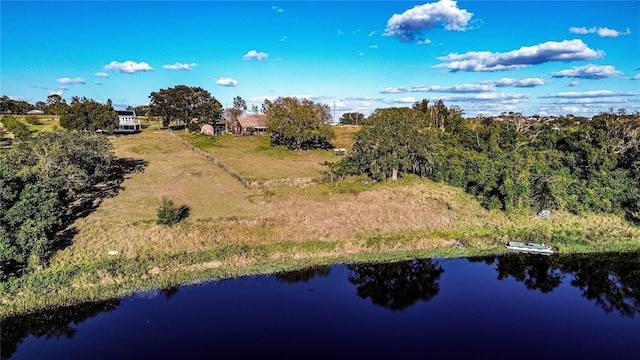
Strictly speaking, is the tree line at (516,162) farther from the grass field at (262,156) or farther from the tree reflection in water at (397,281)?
the tree reflection in water at (397,281)

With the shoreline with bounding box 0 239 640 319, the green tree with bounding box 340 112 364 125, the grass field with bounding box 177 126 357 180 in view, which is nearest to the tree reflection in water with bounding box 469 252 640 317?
the shoreline with bounding box 0 239 640 319

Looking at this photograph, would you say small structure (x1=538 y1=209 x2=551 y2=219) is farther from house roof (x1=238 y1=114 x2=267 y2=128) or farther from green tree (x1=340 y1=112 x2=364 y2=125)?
green tree (x1=340 y1=112 x2=364 y2=125)

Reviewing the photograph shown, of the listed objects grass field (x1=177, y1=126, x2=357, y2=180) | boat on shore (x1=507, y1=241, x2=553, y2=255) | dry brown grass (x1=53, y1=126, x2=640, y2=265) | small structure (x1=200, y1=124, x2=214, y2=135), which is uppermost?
small structure (x1=200, y1=124, x2=214, y2=135)

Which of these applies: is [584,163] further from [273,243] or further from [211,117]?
[211,117]

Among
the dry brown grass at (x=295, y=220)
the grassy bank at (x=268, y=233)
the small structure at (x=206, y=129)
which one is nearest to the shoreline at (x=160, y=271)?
the grassy bank at (x=268, y=233)

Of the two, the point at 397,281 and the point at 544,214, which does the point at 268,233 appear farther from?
the point at 544,214

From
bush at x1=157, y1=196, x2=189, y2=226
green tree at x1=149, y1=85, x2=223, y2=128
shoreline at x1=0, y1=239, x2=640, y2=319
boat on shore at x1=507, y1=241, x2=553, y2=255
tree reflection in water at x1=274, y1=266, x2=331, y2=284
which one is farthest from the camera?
green tree at x1=149, y1=85, x2=223, y2=128
